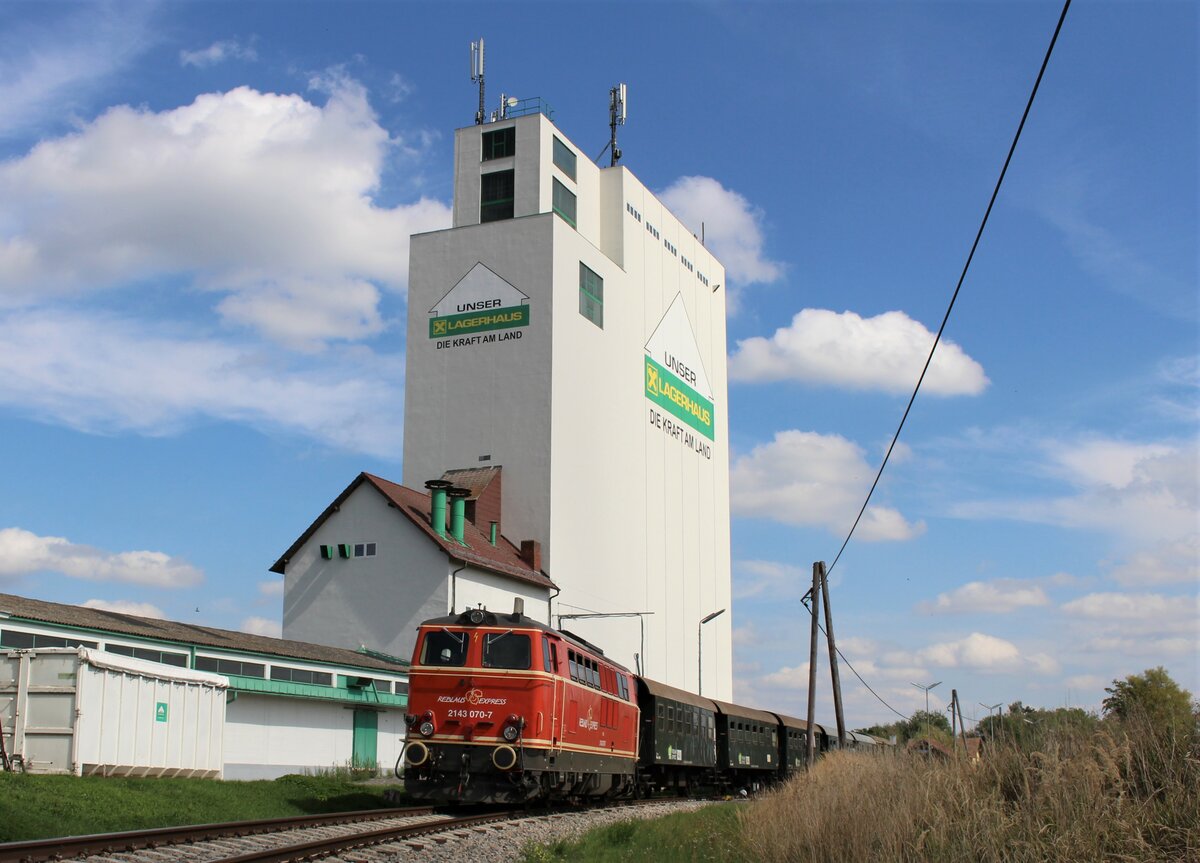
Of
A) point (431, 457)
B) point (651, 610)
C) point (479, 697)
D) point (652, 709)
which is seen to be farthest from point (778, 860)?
point (651, 610)

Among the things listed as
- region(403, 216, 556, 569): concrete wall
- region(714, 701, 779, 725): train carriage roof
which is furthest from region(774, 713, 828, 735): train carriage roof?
region(403, 216, 556, 569): concrete wall

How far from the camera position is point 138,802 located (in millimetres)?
18297

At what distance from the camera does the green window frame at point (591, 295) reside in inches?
2279

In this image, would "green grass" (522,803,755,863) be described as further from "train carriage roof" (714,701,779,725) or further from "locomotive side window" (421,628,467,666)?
"train carriage roof" (714,701,779,725)

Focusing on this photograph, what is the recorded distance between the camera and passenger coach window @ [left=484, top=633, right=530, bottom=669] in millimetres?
20094

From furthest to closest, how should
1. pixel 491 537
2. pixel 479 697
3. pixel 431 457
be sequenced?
pixel 431 457 → pixel 491 537 → pixel 479 697

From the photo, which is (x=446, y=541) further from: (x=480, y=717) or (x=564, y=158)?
(x=564, y=158)

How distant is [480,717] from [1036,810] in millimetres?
10989

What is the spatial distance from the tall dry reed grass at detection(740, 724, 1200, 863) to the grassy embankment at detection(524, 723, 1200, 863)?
1 centimetres

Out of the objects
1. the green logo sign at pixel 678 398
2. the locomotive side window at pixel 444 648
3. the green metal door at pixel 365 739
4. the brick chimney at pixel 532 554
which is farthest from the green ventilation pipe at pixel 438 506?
the locomotive side window at pixel 444 648

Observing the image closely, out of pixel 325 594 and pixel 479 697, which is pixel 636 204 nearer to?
pixel 325 594

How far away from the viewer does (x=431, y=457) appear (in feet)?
178

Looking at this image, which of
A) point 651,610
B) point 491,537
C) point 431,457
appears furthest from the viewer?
point 651,610

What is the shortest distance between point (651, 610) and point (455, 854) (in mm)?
46050
